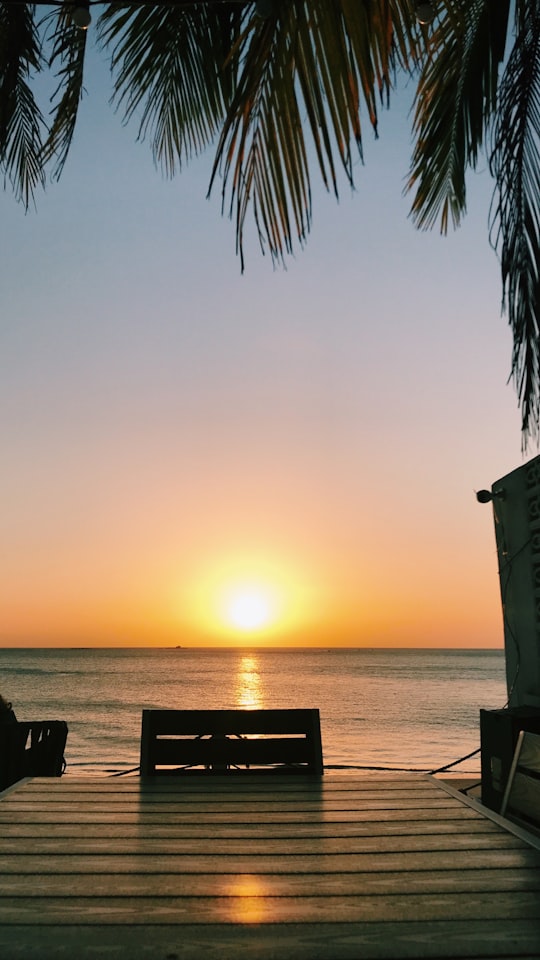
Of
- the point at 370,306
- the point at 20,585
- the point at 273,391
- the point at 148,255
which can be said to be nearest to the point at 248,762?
the point at 148,255

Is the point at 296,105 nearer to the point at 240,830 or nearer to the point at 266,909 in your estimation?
the point at 266,909

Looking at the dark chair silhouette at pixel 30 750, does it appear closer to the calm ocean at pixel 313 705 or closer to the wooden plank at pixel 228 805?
the wooden plank at pixel 228 805

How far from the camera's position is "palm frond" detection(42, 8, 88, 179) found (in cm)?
185

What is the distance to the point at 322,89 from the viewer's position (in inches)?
48.7

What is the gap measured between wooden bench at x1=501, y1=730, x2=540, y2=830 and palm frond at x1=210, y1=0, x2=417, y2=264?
180cm

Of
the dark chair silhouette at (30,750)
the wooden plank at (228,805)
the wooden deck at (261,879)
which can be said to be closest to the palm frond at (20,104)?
the wooden deck at (261,879)

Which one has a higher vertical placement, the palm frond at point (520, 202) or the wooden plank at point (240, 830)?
the palm frond at point (520, 202)

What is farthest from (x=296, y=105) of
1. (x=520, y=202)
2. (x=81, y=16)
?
(x=520, y=202)

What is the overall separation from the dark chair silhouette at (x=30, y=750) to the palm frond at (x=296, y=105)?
3295mm

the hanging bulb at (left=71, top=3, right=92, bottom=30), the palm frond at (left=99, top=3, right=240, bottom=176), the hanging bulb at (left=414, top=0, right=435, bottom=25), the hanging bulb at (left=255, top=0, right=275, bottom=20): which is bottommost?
the hanging bulb at (left=255, top=0, right=275, bottom=20)

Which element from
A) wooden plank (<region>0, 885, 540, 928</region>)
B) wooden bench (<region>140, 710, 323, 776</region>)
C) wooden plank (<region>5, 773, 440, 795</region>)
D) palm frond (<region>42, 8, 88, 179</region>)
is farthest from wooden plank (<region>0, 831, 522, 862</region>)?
palm frond (<region>42, 8, 88, 179</region>)

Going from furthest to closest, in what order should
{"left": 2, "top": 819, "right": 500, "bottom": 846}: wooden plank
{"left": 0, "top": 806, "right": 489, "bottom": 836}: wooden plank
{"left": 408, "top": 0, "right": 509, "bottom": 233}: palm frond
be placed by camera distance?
{"left": 408, "top": 0, "right": 509, "bottom": 233}: palm frond < {"left": 0, "top": 806, "right": 489, "bottom": 836}: wooden plank < {"left": 2, "top": 819, "right": 500, "bottom": 846}: wooden plank

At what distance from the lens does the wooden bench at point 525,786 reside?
2227 millimetres

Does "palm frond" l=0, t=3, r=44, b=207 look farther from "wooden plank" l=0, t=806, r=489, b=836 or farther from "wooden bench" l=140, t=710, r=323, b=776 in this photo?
"wooden bench" l=140, t=710, r=323, b=776
